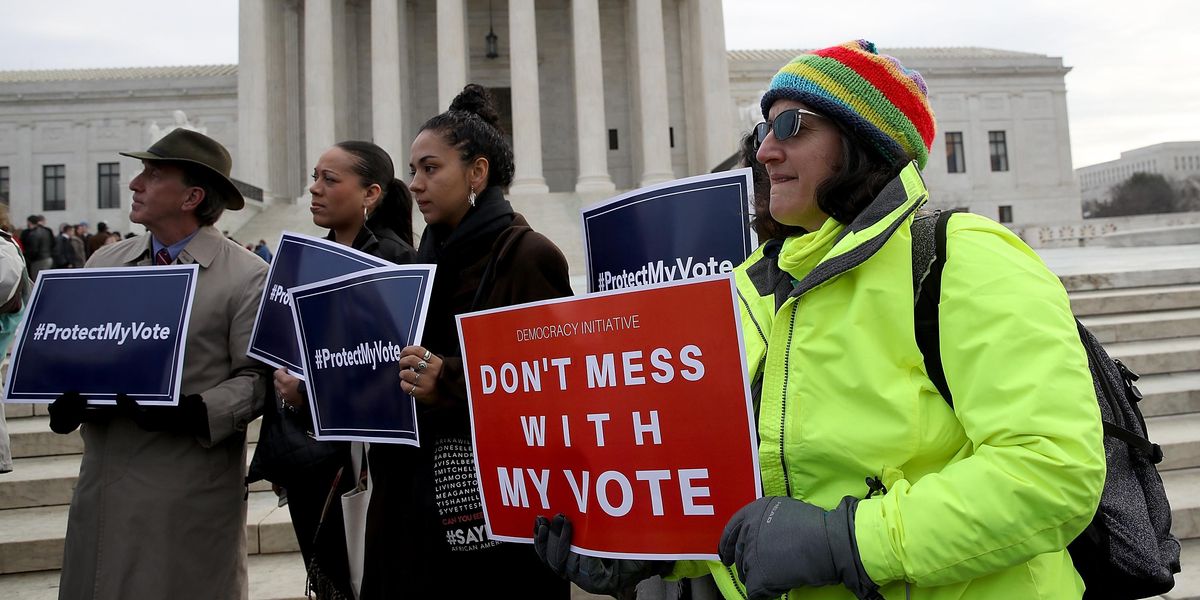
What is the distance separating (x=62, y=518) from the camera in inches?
209

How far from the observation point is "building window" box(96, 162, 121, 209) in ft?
147

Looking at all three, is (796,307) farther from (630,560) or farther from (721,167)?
(721,167)

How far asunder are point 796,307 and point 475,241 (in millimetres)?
1511

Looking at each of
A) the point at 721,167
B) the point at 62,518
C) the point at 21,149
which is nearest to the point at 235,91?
the point at 21,149

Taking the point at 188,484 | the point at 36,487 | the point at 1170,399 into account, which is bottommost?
the point at 36,487

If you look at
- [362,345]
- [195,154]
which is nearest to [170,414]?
[362,345]

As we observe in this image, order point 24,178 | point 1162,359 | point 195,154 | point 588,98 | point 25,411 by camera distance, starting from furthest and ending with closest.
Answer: point 24,178, point 588,98, point 25,411, point 1162,359, point 195,154

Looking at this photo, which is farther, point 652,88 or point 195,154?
point 652,88

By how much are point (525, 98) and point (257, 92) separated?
10.2m

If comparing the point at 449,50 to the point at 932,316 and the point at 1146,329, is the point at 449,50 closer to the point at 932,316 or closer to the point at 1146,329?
the point at 1146,329

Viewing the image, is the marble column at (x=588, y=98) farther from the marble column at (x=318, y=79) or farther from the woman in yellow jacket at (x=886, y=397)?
the woman in yellow jacket at (x=886, y=397)

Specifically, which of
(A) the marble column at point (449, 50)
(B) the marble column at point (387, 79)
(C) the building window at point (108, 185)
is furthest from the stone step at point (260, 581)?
(C) the building window at point (108, 185)

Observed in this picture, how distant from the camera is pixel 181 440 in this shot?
314 cm

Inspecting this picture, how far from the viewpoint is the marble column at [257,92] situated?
28500mm
